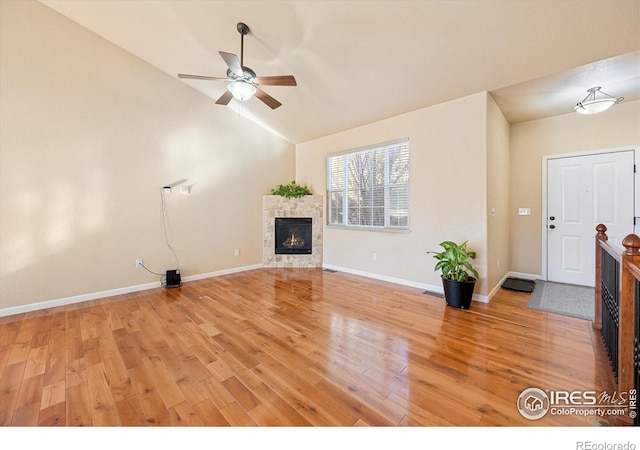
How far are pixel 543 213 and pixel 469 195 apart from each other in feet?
6.43

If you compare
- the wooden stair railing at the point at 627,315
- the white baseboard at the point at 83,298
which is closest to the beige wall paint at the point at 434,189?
the wooden stair railing at the point at 627,315

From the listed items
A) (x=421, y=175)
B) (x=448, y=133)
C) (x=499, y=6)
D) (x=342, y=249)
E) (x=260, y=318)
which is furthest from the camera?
(x=342, y=249)

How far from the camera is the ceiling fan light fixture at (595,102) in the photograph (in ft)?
10.1

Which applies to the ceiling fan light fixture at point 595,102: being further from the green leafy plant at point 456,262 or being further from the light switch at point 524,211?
the green leafy plant at point 456,262

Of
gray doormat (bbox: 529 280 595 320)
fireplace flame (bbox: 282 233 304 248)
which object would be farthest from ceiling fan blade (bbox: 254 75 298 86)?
gray doormat (bbox: 529 280 595 320)

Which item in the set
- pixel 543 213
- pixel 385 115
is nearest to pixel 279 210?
pixel 385 115

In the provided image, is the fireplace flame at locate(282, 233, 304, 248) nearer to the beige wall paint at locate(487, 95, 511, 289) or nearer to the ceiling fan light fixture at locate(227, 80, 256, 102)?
the ceiling fan light fixture at locate(227, 80, 256, 102)

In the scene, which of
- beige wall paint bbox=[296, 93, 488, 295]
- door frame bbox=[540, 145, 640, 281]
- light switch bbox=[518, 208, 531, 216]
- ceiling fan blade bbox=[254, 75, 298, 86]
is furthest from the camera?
light switch bbox=[518, 208, 531, 216]

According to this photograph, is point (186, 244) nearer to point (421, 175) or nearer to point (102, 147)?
point (102, 147)

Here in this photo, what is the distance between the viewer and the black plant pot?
3129 mm

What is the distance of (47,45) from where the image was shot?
128 inches

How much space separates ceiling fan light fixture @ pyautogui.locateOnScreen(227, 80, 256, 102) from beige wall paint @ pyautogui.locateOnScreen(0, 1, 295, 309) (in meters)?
2.11

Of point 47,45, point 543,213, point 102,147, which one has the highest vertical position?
point 47,45

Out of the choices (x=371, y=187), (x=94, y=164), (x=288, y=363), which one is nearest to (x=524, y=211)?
(x=371, y=187)
